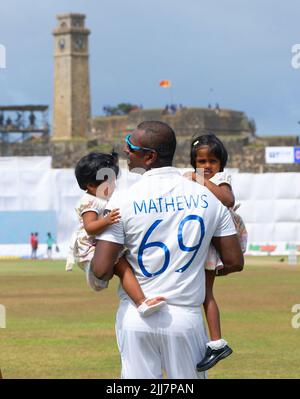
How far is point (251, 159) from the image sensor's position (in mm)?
78625

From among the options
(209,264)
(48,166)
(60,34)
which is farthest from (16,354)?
(60,34)

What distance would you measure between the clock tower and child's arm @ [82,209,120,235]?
108 metres

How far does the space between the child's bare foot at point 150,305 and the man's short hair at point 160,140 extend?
2.64ft

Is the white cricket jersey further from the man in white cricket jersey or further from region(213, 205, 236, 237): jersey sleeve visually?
region(213, 205, 236, 237): jersey sleeve

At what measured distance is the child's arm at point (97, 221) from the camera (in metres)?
6.92

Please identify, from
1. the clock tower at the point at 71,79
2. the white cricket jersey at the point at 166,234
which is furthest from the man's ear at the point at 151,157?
the clock tower at the point at 71,79

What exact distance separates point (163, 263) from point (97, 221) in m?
0.49

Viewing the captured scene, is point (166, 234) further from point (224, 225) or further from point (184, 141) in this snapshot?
point (184, 141)

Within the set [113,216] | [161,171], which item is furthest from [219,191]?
[113,216]

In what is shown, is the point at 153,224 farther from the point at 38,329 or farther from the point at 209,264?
the point at 38,329

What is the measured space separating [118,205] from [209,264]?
67cm

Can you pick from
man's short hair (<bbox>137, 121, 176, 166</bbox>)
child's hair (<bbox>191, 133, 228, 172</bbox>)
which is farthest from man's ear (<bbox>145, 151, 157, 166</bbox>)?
child's hair (<bbox>191, 133, 228, 172</bbox>)

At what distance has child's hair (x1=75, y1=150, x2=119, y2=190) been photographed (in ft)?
26.7

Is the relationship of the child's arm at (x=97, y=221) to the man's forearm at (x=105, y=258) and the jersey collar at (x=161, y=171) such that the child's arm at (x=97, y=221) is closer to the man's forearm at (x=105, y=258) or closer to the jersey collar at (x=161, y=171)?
the man's forearm at (x=105, y=258)
